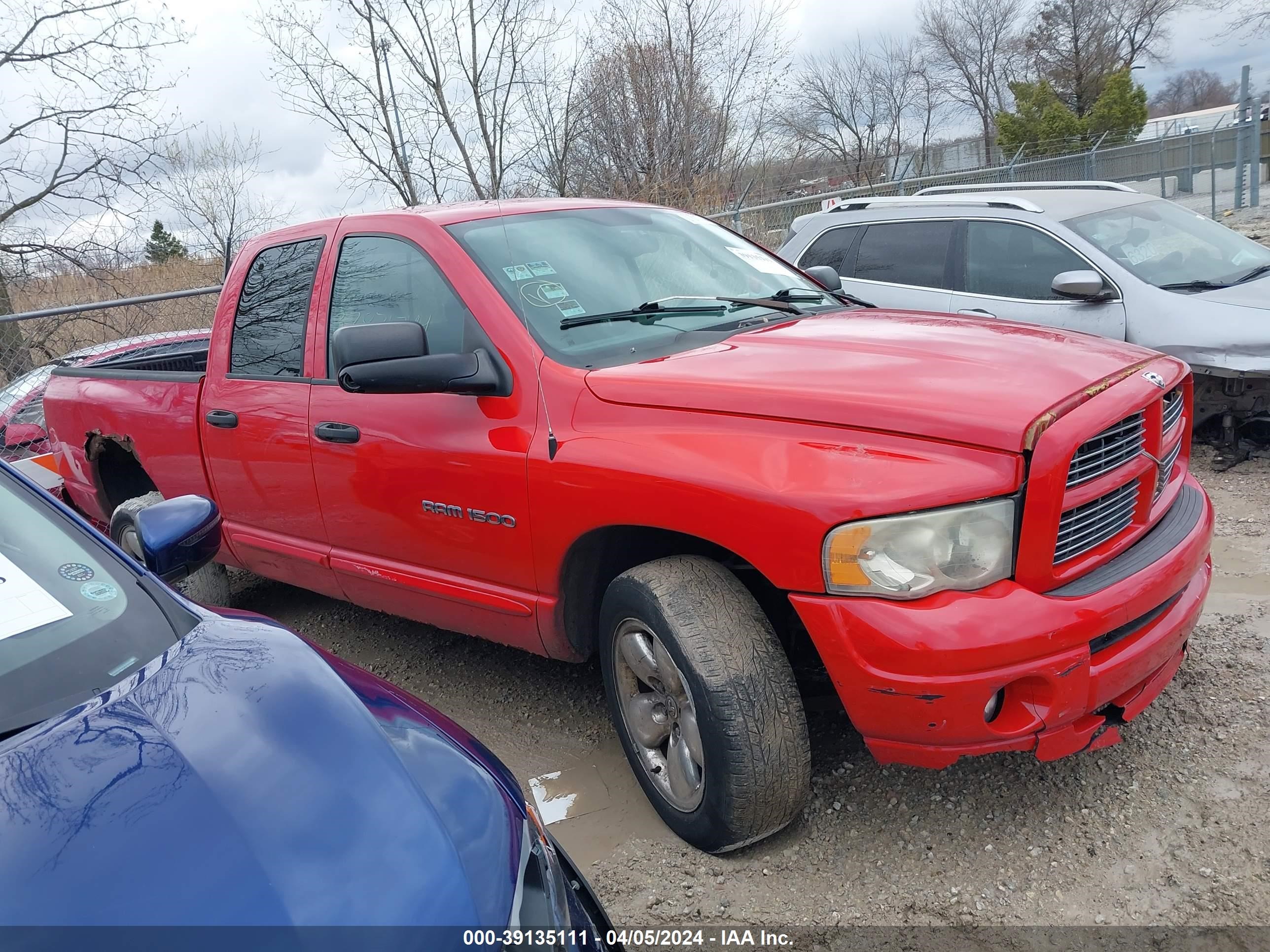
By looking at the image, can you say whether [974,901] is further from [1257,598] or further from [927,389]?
[1257,598]

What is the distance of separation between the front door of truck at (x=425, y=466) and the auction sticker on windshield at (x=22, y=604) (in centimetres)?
127

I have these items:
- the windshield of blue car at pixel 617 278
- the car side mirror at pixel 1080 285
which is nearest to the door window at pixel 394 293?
the windshield of blue car at pixel 617 278

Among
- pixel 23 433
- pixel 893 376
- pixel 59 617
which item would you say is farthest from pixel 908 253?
pixel 23 433

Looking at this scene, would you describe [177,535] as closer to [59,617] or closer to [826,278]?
[59,617]

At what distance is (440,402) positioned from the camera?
3189 millimetres

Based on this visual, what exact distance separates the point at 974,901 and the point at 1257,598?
2.26m

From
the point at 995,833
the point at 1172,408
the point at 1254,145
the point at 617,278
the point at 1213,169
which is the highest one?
the point at 617,278

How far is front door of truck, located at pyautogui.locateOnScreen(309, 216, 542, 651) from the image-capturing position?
9.95ft

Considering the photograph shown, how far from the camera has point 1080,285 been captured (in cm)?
550

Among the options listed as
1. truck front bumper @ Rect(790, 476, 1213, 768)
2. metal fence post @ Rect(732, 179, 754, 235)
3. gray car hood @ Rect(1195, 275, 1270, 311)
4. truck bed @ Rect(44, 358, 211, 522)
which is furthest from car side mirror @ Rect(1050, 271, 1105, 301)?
metal fence post @ Rect(732, 179, 754, 235)

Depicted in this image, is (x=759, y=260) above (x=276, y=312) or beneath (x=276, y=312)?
beneath

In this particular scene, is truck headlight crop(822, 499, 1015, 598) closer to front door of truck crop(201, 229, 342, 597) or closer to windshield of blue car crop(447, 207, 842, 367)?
windshield of blue car crop(447, 207, 842, 367)

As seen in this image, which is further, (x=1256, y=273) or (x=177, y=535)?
(x=1256, y=273)

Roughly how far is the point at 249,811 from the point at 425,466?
1.82 m
